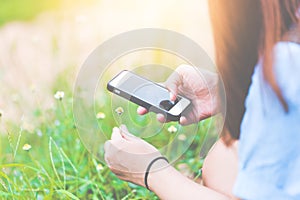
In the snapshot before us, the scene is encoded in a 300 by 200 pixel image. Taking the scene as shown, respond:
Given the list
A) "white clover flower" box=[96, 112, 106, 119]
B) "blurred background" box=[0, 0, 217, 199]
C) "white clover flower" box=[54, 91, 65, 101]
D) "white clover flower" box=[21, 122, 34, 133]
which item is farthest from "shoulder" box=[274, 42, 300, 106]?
"white clover flower" box=[21, 122, 34, 133]

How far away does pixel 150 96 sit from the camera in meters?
1.44

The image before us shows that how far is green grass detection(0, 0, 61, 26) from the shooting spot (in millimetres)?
2258

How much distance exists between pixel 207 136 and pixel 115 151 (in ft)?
1.01

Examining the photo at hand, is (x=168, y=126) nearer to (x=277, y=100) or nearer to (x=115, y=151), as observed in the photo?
(x=115, y=151)

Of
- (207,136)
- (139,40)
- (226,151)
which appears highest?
(139,40)

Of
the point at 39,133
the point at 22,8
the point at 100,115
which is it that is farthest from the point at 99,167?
the point at 22,8

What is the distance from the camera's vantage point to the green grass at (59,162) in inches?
61.9

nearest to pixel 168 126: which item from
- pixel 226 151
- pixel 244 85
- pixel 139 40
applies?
pixel 139 40

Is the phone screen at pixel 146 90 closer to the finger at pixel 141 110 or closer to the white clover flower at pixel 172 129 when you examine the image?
the finger at pixel 141 110

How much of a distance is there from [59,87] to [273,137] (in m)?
0.88

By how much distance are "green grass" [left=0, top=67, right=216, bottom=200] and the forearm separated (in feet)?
0.58

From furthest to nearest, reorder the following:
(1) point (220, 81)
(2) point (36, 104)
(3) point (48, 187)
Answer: (2) point (36, 104) < (3) point (48, 187) < (1) point (220, 81)

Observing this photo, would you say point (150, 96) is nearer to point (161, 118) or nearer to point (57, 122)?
point (161, 118)

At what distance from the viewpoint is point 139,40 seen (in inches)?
63.4
